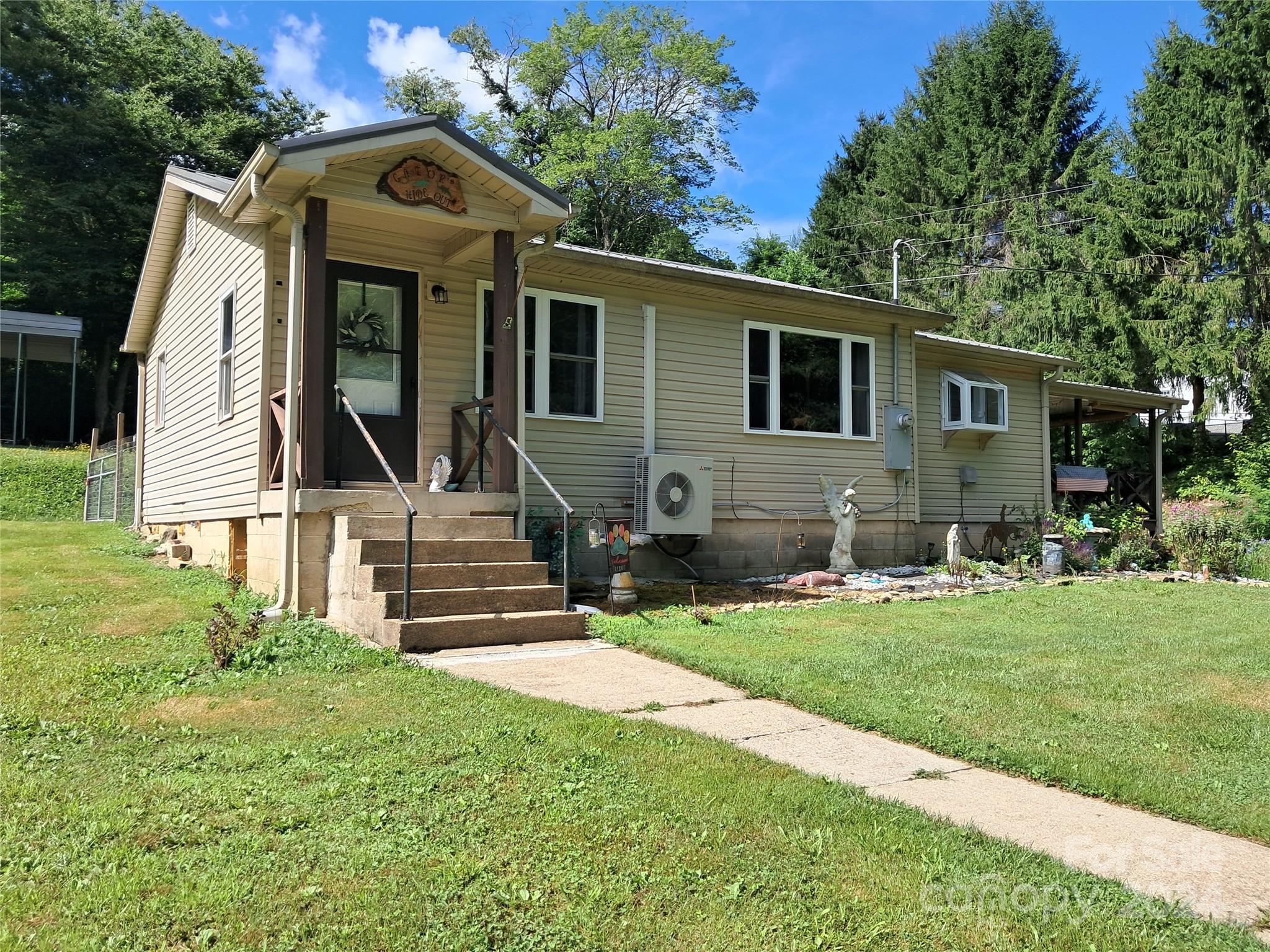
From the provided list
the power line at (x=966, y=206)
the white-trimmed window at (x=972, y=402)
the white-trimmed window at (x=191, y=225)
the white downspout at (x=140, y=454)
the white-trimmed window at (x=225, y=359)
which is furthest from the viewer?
the power line at (x=966, y=206)

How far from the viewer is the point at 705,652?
6281mm

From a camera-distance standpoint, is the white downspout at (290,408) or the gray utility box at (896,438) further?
the gray utility box at (896,438)

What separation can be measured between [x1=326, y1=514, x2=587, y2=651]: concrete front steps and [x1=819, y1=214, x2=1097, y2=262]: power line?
76.5ft

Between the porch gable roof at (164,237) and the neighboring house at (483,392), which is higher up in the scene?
the porch gable roof at (164,237)

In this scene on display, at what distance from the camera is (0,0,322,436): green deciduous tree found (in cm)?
2541

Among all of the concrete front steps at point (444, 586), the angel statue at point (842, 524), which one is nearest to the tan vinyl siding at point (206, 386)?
the concrete front steps at point (444, 586)

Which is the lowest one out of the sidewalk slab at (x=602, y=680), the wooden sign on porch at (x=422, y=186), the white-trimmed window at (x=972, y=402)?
the sidewalk slab at (x=602, y=680)

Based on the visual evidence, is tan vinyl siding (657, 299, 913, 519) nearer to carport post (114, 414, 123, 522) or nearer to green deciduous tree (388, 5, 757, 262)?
carport post (114, 414, 123, 522)

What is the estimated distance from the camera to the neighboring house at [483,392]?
285 inches

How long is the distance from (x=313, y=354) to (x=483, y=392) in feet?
7.59

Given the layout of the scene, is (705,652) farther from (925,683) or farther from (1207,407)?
(1207,407)

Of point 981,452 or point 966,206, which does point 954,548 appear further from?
point 966,206

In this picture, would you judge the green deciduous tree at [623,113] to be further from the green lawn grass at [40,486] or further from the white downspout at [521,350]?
the white downspout at [521,350]

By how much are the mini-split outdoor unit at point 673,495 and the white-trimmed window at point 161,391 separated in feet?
24.7
